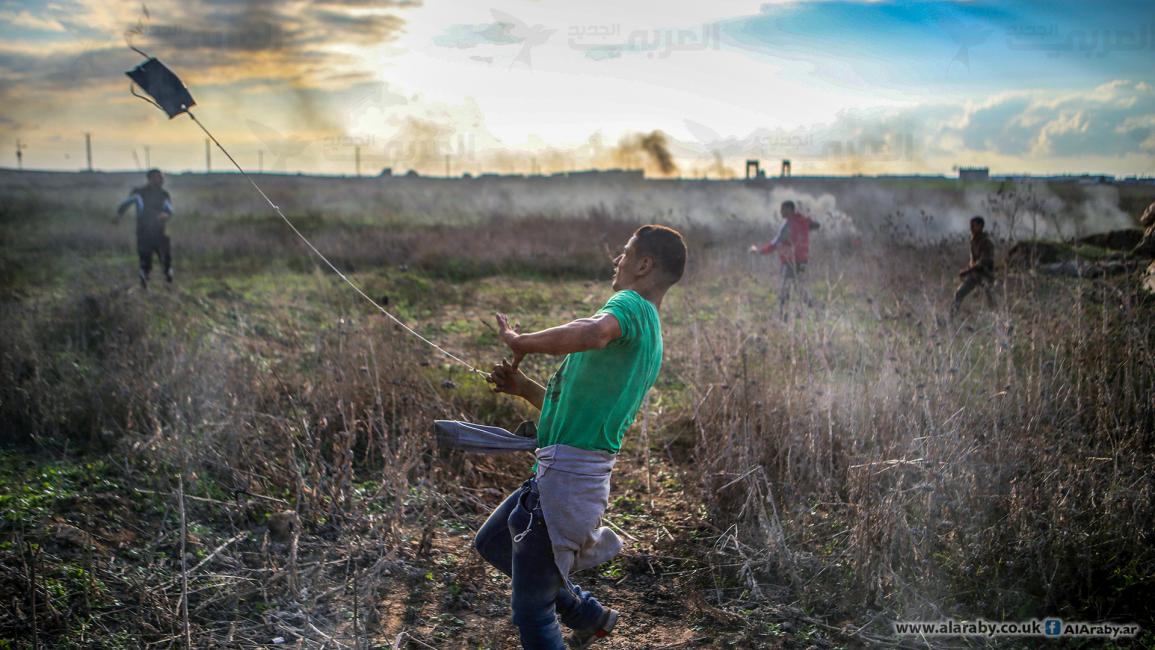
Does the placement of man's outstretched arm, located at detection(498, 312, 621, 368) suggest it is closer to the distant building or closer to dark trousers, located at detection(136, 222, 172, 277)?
dark trousers, located at detection(136, 222, 172, 277)

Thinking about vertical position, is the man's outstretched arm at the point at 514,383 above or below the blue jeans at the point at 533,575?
above

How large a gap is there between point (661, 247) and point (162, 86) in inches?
88.9

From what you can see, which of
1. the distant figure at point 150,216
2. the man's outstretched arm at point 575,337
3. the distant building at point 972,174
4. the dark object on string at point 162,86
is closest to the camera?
the man's outstretched arm at point 575,337

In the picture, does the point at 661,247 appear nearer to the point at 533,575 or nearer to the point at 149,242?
the point at 533,575

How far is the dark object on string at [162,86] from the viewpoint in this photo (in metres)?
3.18

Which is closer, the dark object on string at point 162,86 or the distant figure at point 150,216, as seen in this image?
the dark object on string at point 162,86

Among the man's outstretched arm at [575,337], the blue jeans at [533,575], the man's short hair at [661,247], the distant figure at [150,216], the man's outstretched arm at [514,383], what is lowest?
the blue jeans at [533,575]

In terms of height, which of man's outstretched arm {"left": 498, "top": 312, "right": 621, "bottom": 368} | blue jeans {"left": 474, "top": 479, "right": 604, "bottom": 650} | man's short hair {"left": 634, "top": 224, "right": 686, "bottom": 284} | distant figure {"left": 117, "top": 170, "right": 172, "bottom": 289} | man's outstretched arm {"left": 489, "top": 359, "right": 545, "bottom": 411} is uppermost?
distant figure {"left": 117, "top": 170, "right": 172, "bottom": 289}

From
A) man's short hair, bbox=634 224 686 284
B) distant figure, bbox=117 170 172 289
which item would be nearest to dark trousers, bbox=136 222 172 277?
distant figure, bbox=117 170 172 289

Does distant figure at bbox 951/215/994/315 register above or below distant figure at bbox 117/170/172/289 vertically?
below

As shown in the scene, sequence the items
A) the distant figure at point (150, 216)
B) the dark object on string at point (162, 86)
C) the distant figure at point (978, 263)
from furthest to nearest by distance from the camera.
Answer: the distant figure at point (150, 216)
the distant figure at point (978, 263)
the dark object on string at point (162, 86)

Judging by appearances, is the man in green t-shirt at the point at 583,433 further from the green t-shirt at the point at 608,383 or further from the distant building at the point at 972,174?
the distant building at the point at 972,174

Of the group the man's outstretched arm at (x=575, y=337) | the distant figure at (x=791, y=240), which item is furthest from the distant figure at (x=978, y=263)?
the man's outstretched arm at (x=575, y=337)

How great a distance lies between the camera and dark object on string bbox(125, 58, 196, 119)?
10.4ft
